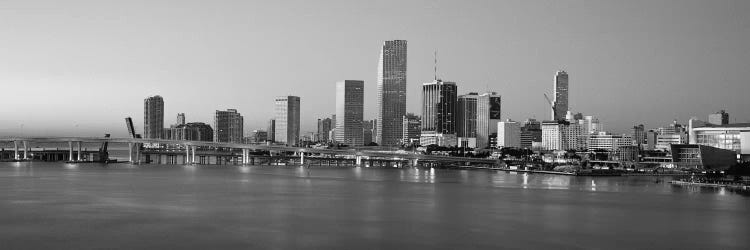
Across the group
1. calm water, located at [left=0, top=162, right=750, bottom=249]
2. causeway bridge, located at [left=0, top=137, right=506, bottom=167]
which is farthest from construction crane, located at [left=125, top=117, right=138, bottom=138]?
calm water, located at [left=0, top=162, right=750, bottom=249]

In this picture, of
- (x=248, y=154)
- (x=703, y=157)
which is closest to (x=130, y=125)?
(x=248, y=154)

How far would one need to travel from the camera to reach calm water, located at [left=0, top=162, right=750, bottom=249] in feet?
85.9

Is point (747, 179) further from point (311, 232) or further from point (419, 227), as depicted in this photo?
point (311, 232)

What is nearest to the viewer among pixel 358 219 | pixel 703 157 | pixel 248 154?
pixel 358 219

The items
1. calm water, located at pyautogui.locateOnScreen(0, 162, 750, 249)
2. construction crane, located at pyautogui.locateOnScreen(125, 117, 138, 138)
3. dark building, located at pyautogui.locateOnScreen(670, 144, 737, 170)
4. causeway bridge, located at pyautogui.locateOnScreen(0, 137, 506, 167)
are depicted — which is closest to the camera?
calm water, located at pyautogui.locateOnScreen(0, 162, 750, 249)

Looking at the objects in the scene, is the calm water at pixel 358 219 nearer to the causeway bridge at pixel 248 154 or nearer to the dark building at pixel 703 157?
the dark building at pixel 703 157

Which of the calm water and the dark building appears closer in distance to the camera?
the calm water

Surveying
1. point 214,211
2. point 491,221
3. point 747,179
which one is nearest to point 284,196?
point 214,211

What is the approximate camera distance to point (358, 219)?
108 feet

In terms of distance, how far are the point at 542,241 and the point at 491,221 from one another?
626cm

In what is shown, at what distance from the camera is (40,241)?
25672mm

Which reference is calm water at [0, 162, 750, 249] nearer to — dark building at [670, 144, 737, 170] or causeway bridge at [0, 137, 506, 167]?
A: dark building at [670, 144, 737, 170]

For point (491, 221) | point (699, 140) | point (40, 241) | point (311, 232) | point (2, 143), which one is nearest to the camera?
point (40, 241)

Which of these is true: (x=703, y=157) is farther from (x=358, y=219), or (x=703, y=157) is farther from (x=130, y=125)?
(x=130, y=125)
